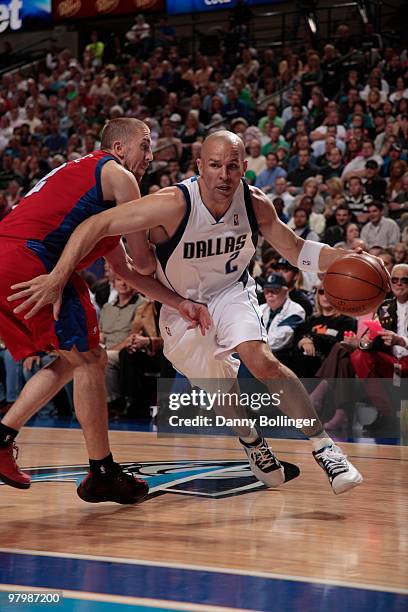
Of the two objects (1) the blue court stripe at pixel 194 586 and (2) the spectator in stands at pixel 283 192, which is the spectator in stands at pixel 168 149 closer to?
(2) the spectator in stands at pixel 283 192

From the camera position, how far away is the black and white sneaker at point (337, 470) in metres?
3.55

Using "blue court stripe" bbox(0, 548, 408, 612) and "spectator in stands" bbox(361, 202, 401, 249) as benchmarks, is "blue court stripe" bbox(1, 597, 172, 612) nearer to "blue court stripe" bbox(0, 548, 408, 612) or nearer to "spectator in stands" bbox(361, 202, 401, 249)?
"blue court stripe" bbox(0, 548, 408, 612)

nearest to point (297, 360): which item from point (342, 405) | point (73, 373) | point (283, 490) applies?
point (342, 405)

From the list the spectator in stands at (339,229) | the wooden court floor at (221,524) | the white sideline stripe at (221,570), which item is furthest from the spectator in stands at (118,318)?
the white sideline stripe at (221,570)

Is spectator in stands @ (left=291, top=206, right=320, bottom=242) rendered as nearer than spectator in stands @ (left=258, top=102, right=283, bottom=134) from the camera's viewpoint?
Yes

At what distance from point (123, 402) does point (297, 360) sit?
1854mm

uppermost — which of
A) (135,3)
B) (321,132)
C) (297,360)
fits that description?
(135,3)

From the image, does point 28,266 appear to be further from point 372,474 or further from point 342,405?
point 342,405

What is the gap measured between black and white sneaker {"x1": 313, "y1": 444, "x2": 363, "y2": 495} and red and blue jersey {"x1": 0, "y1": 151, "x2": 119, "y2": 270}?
135 centimetres

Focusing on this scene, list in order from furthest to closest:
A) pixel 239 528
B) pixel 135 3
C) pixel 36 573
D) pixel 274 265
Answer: pixel 135 3 → pixel 274 265 → pixel 239 528 → pixel 36 573

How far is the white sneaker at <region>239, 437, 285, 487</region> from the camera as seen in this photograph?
13.4 feet

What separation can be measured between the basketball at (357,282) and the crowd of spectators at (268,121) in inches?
120

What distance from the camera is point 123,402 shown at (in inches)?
314

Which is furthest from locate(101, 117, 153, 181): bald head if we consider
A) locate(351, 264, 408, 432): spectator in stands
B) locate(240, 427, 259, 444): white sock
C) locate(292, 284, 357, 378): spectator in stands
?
locate(292, 284, 357, 378): spectator in stands
